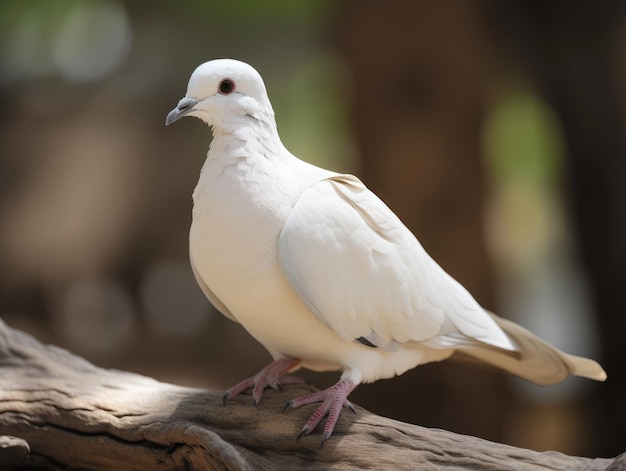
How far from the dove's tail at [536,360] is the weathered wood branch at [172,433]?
0.59 metres

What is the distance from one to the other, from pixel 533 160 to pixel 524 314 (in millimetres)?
2443

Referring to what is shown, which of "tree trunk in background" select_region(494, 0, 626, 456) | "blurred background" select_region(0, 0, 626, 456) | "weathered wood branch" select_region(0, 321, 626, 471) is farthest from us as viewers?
"blurred background" select_region(0, 0, 626, 456)

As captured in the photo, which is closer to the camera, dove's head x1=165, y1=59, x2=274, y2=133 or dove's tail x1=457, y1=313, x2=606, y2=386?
dove's head x1=165, y1=59, x2=274, y2=133

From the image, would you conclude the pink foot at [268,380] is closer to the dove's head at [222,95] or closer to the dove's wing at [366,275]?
the dove's wing at [366,275]

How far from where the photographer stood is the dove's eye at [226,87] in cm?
308

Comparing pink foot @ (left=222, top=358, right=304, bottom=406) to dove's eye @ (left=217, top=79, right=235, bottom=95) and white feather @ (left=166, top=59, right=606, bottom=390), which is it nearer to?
white feather @ (left=166, top=59, right=606, bottom=390)

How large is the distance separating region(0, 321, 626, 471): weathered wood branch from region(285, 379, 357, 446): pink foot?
0.04m

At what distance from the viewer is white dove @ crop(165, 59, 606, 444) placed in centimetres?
301

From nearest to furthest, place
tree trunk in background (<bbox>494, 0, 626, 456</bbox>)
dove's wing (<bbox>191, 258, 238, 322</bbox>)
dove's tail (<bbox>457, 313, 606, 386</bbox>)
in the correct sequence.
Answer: dove's wing (<bbox>191, 258, 238, 322</bbox>) < dove's tail (<bbox>457, 313, 606, 386</bbox>) < tree trunk in background (<bbox>494, 0, 626, 456</bbox>)

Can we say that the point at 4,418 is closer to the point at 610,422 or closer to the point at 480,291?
the point at 480,291

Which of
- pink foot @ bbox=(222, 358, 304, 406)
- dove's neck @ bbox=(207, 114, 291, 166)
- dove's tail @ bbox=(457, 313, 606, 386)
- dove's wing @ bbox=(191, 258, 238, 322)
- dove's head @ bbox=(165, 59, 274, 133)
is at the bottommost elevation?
pink foot @ bbox=(222, 358, 304, 406)

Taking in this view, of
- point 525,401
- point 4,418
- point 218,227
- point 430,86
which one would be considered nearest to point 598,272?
point 525,401

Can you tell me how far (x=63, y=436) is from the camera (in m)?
3.44

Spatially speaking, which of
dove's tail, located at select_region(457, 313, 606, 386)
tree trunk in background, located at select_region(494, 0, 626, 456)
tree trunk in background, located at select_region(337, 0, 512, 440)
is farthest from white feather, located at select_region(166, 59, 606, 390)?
tree trunk in background, located at select_region(494, 0, 626, 456)
